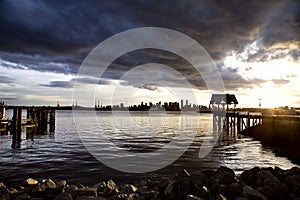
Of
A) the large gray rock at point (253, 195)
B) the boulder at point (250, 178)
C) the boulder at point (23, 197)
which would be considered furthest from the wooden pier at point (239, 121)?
the boulder at point (23, 197)

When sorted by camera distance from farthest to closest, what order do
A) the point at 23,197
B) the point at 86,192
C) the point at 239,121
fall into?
the point at 239,121 → the point at 86,192 → the point at 23,197

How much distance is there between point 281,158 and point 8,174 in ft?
66.8

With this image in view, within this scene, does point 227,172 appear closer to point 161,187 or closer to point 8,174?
point 161,187

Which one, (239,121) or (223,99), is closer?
(239,121)

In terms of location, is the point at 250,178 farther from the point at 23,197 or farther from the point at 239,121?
the point at 239,121

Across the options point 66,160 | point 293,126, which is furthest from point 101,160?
point 293,126

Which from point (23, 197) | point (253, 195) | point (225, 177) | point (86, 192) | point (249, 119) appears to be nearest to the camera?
point (253, 195)

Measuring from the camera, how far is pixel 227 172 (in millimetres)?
9922

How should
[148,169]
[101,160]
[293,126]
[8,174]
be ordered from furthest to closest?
[293,126] → [101,160] → [148,169] → [8,174]

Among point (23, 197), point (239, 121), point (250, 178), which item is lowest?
point (23, 197)

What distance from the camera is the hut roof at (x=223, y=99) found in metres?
61.9

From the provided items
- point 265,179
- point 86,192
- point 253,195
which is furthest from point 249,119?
point 86,192

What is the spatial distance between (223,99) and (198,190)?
5830 cm

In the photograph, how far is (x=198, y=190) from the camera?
333 inches
